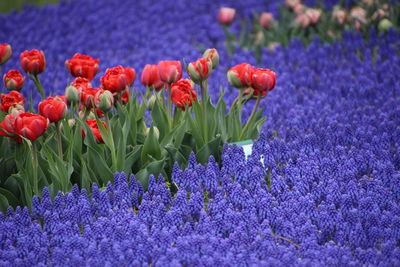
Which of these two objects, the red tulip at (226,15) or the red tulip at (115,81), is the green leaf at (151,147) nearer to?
the red tulip at (115,81)

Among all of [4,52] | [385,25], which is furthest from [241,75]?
[385,25]

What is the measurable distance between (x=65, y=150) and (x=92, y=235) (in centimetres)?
87

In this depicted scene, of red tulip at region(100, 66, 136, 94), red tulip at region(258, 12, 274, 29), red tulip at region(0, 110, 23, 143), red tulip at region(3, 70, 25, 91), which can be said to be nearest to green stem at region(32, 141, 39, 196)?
red tulip at region(0, 110, 23, 143)

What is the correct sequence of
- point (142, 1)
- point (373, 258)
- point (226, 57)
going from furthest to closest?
point (142, 1), point (226, 57), point (373, 258)

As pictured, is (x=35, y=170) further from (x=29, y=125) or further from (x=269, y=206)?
(x=269, y=206)

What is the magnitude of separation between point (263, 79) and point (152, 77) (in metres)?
0.69

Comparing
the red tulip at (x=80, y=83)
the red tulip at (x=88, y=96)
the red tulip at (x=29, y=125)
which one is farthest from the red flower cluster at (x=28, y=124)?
the red tulip at (x=80, y=83)

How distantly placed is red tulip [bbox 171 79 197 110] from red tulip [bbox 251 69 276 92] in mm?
364

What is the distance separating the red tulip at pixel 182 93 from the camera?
133 inches

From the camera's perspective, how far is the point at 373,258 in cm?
243

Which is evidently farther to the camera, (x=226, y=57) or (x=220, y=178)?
(x=226, y=57)

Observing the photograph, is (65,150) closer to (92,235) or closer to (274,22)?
(92,235)

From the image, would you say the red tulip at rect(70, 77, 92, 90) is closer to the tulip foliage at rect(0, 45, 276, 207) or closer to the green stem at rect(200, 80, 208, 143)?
the tulip foliage at rect(0, 45, 276, 207)

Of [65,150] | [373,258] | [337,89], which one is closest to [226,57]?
[337,89]
